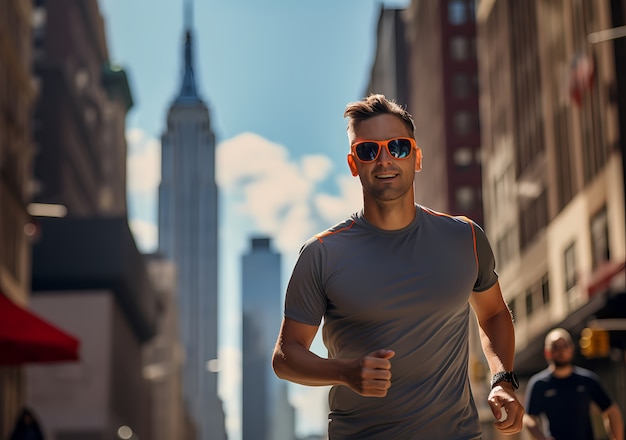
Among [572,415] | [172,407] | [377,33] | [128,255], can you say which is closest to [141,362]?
[128,255]

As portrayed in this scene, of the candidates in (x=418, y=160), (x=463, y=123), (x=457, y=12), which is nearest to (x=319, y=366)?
(x=418, y=160)

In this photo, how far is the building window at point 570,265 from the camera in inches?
1884

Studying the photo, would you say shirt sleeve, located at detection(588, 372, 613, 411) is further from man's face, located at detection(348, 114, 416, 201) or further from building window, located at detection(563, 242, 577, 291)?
building window, located at detection(563, 242, 577, 291)

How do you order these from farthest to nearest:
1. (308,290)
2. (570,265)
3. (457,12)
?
(457,12), (570,265), (308,290)

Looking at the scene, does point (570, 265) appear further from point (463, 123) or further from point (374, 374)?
point (463, 123)

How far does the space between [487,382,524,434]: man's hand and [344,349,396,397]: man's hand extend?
0.59 meters

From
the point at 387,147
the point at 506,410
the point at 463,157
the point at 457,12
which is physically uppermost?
the point at 457,12

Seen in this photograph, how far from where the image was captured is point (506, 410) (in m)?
4.48

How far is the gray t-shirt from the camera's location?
4539 millimetres

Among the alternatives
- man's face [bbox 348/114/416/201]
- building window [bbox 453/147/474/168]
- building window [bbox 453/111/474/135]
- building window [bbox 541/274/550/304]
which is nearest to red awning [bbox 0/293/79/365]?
man's face [bbox 348/114/416/201]

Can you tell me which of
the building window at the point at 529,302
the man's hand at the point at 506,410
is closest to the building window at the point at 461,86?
the building window at the point at 529,302

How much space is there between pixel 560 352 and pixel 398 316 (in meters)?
5.58

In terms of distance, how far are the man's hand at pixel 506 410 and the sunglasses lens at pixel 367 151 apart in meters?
0.96

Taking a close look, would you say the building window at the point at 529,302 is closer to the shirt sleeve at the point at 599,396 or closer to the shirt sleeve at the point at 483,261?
the shirt sleeve at the point at 599,396
